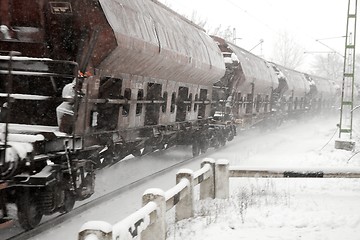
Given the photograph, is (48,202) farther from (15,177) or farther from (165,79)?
(165,79)

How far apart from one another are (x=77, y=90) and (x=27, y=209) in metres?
1.97

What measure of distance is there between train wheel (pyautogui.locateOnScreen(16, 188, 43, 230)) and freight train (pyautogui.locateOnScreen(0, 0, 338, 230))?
15mm

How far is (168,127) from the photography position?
12.0 m

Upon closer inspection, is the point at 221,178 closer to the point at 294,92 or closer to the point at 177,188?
the point at 177,188

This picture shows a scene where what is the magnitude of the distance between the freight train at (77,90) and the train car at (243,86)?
5746mm

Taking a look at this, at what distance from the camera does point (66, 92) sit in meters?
6.72

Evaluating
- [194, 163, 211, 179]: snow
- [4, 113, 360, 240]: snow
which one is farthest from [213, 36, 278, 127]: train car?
[194, 163, 211, 179]: snow

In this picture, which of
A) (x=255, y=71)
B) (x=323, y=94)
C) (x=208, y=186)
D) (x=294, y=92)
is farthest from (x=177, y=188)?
(x=323, y=94)

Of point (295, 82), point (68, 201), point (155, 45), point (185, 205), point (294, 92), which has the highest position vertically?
point (295, 82)

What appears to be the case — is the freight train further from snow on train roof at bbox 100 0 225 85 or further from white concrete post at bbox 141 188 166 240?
white concrete post at bbox 141 188 166 240

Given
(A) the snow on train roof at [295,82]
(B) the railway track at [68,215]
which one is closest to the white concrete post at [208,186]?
(B) the railway track at [68,215]

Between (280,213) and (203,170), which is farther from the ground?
(203,170)

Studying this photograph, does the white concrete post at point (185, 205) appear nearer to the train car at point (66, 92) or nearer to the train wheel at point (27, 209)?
the train car at point (66, 92)

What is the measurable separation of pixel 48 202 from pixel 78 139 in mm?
1166
